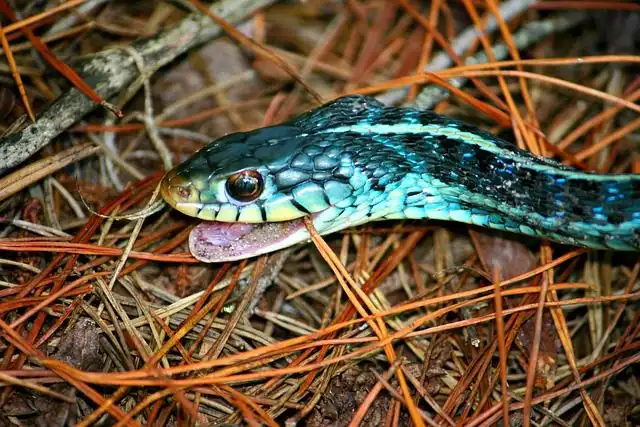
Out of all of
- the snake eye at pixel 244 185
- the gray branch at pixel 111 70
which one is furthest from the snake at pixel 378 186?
the gray branch at pixel 111 70

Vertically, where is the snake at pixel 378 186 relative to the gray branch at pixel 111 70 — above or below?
below

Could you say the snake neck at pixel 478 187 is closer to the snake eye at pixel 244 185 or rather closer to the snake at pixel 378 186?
the snake at pixel 378 186

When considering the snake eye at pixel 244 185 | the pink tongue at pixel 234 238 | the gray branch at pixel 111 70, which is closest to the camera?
the snake eye at pixel 244 185

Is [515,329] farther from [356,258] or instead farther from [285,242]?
[285,242]

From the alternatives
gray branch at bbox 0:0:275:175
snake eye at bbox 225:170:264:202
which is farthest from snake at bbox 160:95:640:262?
gray branch at bbox 0:0:275:175

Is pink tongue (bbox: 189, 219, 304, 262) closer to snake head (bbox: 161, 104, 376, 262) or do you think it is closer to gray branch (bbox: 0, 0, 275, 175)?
snake head (bbox: 161, 104, 376, 262)

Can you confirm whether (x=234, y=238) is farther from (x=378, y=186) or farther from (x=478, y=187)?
(x=478, y=187)

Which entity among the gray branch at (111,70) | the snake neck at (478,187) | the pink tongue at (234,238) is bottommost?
the pink tongue at (234,238)
